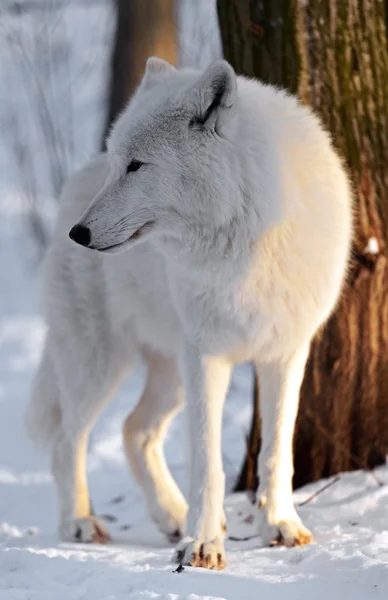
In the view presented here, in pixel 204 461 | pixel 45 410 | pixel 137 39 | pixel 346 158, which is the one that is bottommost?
pixel 204 461

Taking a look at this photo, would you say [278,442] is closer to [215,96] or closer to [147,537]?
[147,537]

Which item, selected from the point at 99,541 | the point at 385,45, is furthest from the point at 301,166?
the point at 99,541

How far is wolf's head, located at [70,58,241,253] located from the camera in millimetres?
3305

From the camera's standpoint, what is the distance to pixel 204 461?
3543mm

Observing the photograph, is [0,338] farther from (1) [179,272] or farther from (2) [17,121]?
(1) [179,272]

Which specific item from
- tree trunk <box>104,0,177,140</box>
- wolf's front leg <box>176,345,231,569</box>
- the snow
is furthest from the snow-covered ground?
tree trunk <box>104,0,177,140</box>

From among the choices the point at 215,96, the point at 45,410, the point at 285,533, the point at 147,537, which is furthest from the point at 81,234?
the point at 147,537

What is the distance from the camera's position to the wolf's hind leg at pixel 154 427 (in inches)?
183

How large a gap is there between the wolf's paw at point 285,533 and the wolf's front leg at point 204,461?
0.29 m

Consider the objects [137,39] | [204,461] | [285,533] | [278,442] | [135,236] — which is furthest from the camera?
[137,39]

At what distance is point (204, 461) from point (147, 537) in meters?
1.22

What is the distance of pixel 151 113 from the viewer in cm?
345

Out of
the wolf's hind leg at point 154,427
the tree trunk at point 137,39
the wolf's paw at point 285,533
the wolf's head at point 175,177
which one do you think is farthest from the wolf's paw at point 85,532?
the tree trunk at point 137,39

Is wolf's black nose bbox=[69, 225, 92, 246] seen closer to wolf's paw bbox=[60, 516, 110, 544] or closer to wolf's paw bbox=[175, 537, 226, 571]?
wolf's paw bbox=[175, 537, 226, 571]
